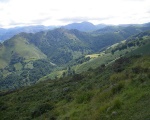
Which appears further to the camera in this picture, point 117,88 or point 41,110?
point 41,110

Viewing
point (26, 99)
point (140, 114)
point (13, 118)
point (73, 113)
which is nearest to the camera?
point (140, 114)

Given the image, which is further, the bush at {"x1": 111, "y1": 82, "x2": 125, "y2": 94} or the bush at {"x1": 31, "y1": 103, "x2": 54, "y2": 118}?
the bush at {"x1": 31, "y1": 103, "x2": 54, "y2": 118}

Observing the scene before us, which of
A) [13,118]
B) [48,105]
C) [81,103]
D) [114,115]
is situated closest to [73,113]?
[81,103]

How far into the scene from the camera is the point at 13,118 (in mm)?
56281

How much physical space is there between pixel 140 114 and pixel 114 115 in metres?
3.94

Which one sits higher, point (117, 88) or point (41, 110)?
point (117, 88)

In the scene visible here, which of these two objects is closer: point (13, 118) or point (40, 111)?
point (40, 111)

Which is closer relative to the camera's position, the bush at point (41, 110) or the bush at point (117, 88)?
the bush at point (117, 88)

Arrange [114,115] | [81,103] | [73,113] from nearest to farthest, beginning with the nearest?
[114,115], [73,113], [81,103]

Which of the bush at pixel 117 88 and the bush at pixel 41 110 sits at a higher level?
the bush at pixel 117 88

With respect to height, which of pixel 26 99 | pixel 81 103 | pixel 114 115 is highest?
pixel 114 115

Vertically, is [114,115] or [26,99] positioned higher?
[114,115]

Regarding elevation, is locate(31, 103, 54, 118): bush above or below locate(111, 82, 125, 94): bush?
below

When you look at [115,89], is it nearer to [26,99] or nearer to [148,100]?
[148,100]
